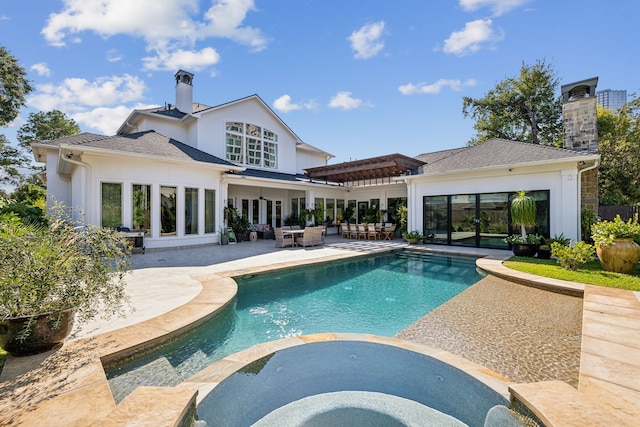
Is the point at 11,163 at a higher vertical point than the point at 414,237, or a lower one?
higher

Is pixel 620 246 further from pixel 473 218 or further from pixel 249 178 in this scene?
pixel 249 178

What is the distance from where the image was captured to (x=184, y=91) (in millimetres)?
16156

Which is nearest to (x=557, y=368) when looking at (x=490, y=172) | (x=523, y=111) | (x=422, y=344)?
(x=422, y=344)

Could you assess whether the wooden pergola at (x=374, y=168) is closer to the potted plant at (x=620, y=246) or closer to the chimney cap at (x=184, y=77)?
the potted plant at (x=620, y=246)

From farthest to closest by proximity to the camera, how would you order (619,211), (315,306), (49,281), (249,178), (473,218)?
(249,178), (619,211), (473,218), (315,306), (49,281)

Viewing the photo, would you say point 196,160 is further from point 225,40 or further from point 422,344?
point 422,344

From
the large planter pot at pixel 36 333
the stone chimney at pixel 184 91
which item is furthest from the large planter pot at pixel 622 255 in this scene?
the stone chimney at pixel 184 91

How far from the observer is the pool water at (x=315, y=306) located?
3.61 m

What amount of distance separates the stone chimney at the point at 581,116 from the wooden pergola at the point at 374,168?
225 inches

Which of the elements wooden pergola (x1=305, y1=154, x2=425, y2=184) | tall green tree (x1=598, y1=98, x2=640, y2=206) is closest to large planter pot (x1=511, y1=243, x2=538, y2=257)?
wooden pergola (x1=305, y1=154, x2=425, y2=184)


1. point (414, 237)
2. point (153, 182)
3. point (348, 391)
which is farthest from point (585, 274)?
point (153, 182)

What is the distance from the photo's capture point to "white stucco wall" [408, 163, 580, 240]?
1017cm

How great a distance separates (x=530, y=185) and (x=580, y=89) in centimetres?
456

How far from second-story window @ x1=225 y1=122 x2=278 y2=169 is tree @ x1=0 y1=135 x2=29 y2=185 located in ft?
68.8
